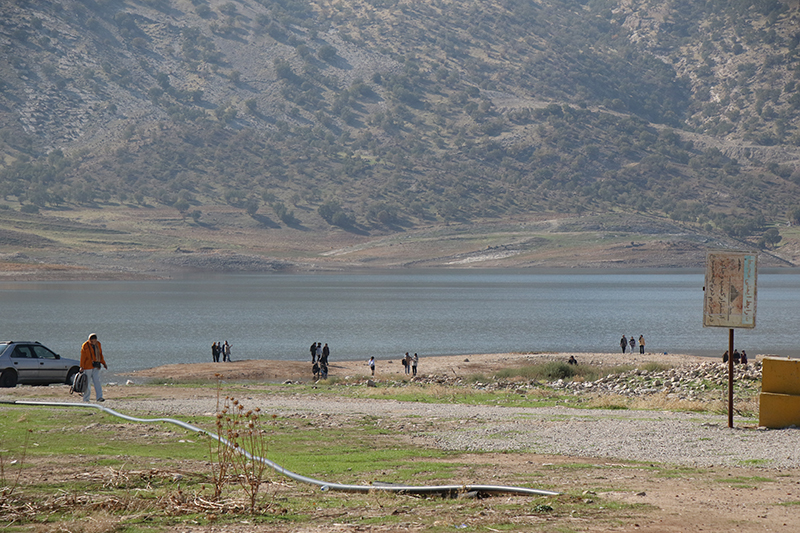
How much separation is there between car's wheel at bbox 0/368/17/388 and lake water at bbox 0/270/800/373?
19.5 metres

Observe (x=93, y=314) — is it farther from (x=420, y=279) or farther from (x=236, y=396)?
(x=420, y=279)

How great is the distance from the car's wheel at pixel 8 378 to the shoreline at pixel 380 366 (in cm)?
1209

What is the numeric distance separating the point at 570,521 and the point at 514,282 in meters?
154

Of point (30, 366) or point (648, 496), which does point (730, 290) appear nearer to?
point (648, 496)

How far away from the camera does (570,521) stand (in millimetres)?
9094

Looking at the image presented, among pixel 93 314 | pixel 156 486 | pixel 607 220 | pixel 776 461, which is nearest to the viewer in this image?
pixel 156 486

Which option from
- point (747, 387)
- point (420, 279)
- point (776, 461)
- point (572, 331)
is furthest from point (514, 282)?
point (776, 461)

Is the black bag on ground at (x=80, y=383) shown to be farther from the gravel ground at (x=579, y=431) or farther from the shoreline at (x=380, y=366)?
the shoreline at (x=380, y=366)

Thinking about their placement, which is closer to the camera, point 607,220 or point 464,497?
point 464,497

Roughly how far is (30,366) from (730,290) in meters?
22.1

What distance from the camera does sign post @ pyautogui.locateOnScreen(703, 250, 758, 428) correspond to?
635 inches

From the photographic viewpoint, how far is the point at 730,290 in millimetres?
16391

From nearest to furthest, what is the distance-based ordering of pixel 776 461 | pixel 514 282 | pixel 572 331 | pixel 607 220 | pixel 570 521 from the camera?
1. pixel 570 521
2. pixel 776 461
3. pixel 572 331
4. pixel 514 282
5. pixel 607 220

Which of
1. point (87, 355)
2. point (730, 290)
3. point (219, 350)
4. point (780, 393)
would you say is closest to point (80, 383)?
point (87, 355)
